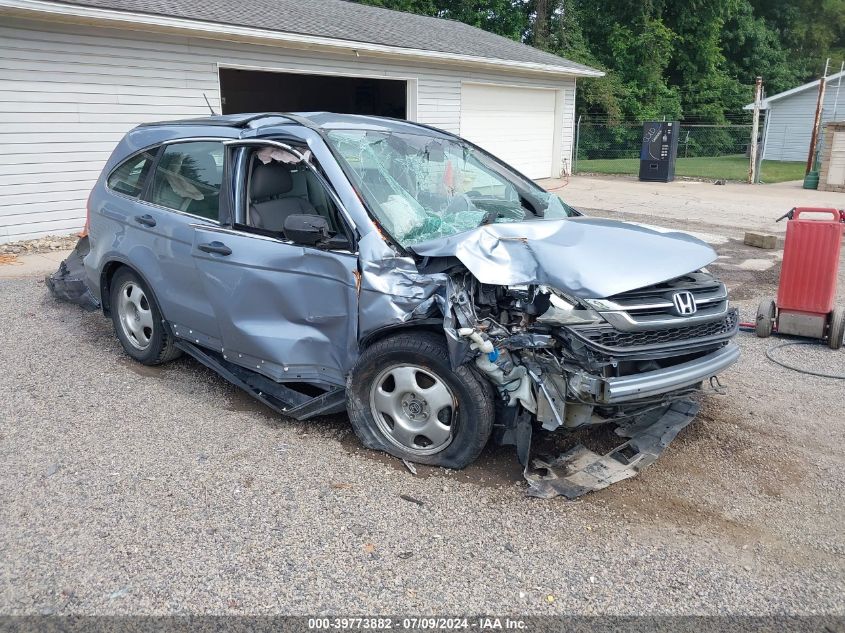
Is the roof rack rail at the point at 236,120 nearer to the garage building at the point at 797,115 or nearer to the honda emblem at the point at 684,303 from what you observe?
the honda emblem at the point at 684,303

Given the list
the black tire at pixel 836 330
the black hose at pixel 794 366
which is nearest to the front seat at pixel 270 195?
the black hose at pixel 794 366

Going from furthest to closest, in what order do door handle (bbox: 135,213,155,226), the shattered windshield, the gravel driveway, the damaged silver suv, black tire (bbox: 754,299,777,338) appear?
black tire (bbox: 754,299,777,338)
door handle (bbox: 135,213,155,226)
the shattered windshield
the damaged silver suv
the gravel driveway

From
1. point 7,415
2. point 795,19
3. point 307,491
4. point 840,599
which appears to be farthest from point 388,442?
point 795,19

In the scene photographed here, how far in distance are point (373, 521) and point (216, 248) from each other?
6.84 ft

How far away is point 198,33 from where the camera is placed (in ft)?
38.0

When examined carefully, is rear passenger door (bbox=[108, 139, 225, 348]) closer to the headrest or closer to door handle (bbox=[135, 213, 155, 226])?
door handle (bbox=[135, 213, 155, 226])

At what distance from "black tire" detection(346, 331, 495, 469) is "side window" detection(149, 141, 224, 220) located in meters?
1.64

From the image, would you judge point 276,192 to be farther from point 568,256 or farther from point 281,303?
point 568,256

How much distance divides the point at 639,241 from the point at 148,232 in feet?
11.2

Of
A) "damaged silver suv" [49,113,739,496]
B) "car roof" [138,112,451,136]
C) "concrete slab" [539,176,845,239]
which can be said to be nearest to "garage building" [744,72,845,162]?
"concrete slab" [539,176,845,239]

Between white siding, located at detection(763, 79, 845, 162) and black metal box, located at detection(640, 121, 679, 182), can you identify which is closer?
black metal box, located at detection(640, 121, 679, 182)

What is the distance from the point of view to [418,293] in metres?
3.59

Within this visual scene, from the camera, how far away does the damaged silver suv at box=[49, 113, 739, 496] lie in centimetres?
339

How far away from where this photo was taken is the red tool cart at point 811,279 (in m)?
5.71
